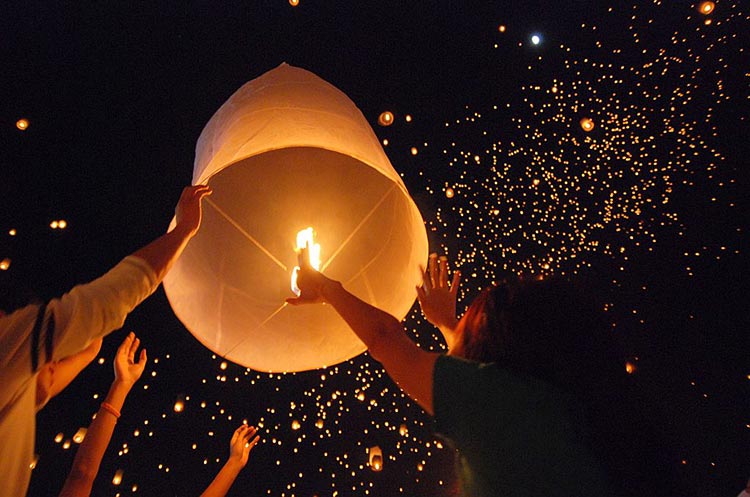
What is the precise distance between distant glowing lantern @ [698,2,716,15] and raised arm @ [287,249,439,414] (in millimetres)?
2803

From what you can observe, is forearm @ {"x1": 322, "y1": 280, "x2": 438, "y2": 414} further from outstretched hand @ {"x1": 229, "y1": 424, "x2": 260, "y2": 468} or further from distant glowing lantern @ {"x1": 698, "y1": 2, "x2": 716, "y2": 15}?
distant glowing lantern @ {"x1": 698, "y1": 2, "x2": 716, "y2": 15}

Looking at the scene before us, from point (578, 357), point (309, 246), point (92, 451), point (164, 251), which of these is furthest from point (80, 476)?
point (578, 357)

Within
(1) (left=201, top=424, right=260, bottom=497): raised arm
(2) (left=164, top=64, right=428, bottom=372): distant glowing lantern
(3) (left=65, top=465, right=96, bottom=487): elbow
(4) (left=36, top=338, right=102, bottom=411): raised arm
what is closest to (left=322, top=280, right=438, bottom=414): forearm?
(2) (left=164, top=64, right=428, bottom=372): distant glowing lantern

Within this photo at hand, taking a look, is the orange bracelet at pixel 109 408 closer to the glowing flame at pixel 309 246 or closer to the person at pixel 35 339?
the person at pixel 35 339

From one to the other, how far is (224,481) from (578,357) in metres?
2.31

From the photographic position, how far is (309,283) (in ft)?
4.86

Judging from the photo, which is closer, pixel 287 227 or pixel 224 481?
pixel 287 227

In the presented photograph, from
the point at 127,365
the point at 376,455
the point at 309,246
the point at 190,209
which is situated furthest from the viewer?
the point at 376,455

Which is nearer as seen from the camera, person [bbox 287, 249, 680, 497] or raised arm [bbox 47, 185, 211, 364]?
person [bbox 287, 249, 680, 497]

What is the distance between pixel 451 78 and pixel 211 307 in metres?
2.17

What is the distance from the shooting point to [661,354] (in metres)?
3.28

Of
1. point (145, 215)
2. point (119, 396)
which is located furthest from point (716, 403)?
point (145, 215)

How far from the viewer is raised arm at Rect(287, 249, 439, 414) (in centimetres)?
111

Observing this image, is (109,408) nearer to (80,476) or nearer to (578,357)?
(80,476)
